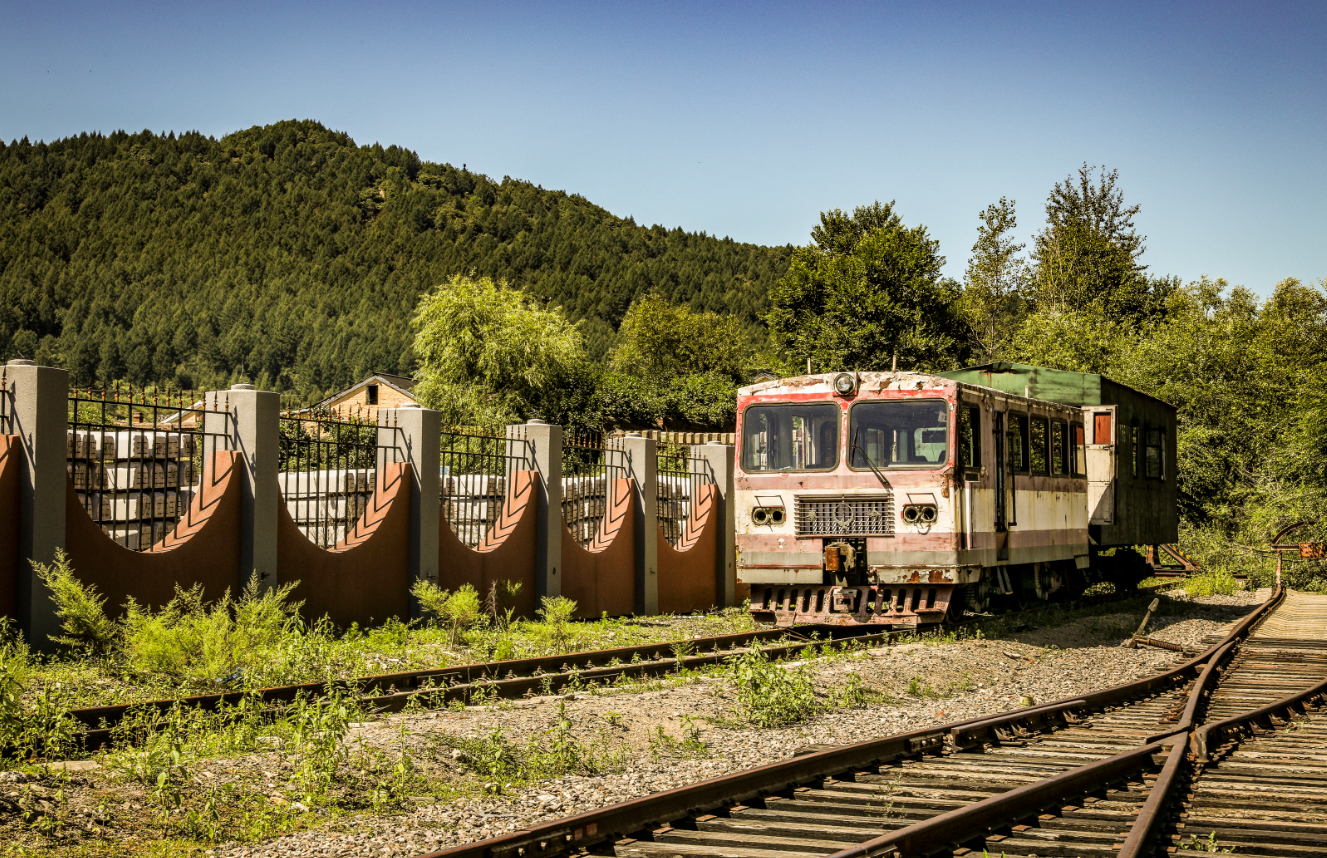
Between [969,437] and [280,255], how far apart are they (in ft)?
486

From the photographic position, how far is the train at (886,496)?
12.6 metres

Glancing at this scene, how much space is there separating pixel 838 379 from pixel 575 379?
47436 millimetres

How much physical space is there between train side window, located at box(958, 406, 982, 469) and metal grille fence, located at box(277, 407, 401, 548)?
6.50 m

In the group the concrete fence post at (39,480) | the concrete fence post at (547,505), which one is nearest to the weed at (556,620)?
the concrete fence post at (547,505)

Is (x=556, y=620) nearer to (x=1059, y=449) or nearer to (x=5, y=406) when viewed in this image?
(x=5, y=406)

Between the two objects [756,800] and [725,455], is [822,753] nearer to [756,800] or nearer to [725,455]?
[756,800]

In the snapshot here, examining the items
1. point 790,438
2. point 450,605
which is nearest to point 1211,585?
point 790,438

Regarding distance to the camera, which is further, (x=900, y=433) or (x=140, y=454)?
(x=900, y=433)

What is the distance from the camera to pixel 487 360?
57.6 metres

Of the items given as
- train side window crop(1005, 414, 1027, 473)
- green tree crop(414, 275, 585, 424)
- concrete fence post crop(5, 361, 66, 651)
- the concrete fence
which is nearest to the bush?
concrete fence post crop(5, 361, 66, 651)

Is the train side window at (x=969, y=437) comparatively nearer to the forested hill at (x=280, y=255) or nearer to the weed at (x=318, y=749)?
the weed at (x=318, y=749)

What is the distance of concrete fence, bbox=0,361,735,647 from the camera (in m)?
8.98

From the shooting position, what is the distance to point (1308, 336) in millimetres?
57844

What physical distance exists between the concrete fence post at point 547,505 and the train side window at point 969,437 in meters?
5.17
